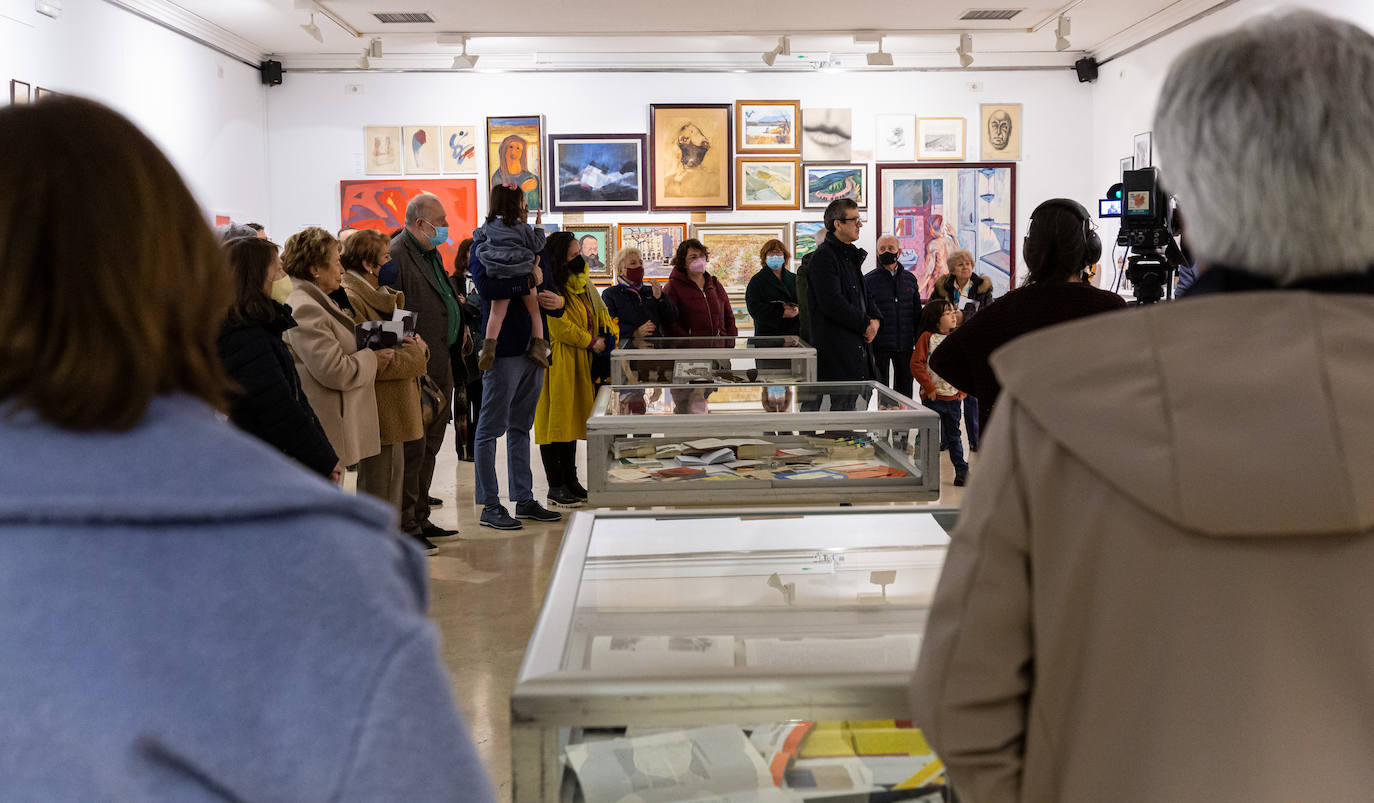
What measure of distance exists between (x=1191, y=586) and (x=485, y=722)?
2.73m

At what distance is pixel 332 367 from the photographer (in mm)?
4191

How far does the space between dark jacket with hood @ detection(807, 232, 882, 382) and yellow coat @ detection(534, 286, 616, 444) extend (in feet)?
4.34

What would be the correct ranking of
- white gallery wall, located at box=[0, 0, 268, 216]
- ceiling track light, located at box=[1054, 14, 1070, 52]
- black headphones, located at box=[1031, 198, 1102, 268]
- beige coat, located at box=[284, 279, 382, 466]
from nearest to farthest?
black headphones, located at box=[1031, 198, 1102, 268], beige coat, located at box=[284, 279, 382, 466], white gallery wall, located at box=[0, 0, 268, 216], ceiling track light, located at box=[1054, 14, 1070, 52]

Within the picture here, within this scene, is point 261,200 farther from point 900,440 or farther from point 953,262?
point 900,440

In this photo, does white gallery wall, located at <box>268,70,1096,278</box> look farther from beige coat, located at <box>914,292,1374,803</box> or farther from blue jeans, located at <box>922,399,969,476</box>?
beige coat, located at <box>914,292,1374,803</box>

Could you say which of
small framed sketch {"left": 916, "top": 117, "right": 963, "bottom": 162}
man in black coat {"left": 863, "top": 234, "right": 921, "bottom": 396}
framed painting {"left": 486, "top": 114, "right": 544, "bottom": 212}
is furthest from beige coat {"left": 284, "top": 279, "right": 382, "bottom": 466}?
small framed sketch {"left": 916, "top": 117, "right": 963, "bottom": 162}

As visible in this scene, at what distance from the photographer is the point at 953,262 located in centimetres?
828

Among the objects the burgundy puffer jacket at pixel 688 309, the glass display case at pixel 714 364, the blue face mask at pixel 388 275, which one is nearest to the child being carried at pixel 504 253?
the blue face mask at pixel 388 275

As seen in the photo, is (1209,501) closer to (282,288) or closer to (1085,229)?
(1085,229)

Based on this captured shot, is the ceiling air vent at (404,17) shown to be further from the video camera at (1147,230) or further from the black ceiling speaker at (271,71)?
the video camera at (1147,230)

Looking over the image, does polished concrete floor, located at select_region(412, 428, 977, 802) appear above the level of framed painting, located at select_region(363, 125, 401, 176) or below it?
below

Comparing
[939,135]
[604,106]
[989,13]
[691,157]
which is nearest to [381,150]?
[604,106]

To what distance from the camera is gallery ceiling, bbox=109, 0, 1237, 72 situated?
938 centimetres

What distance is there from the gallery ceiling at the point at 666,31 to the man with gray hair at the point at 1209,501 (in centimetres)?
883
